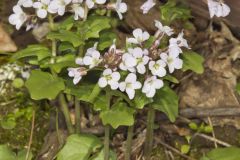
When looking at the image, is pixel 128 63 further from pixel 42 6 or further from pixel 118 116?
pixel 42 6

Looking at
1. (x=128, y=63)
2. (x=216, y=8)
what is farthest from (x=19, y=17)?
(x=216, y=8)

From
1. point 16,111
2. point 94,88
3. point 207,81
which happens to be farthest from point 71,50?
point 207,81

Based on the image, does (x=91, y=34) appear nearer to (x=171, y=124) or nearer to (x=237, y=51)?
(x=171, y=124)

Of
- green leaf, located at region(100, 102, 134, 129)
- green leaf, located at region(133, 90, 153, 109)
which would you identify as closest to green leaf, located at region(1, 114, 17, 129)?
green leaf, located at region(100, 102, 134, 129)

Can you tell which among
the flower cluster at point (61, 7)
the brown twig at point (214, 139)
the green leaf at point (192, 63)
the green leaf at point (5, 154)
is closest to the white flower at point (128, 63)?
the flower cluster at point (61, 7)

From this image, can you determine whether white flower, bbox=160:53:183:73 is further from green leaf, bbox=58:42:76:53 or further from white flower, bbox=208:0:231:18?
green leaf, bbox=58:42:76:53

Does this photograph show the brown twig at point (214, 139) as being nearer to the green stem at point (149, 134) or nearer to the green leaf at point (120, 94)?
the green stem at point (149, 134)
